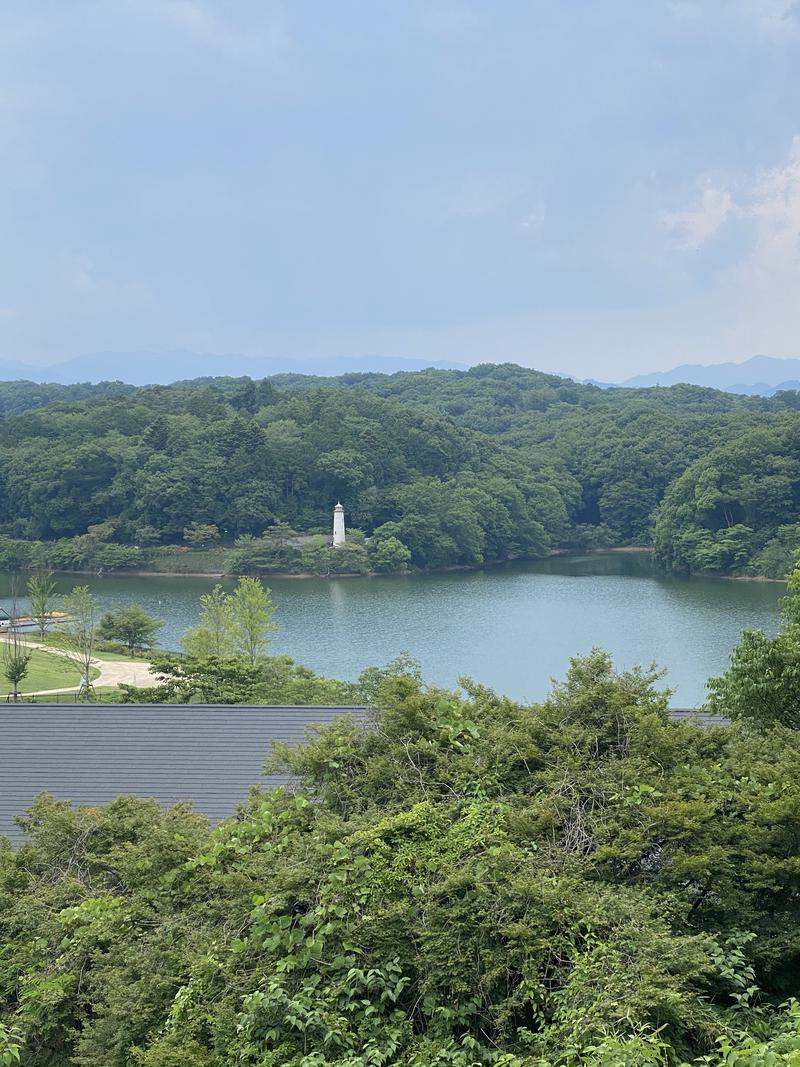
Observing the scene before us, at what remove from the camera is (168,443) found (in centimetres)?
4456

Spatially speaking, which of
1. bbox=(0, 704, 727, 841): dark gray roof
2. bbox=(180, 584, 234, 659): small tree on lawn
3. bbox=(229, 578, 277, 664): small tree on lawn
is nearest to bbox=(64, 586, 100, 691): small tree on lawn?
bbox=(180, 584, 234, 659): small tree on lawn

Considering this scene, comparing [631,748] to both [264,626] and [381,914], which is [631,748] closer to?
[381,914]

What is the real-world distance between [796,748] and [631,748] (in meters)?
1.06

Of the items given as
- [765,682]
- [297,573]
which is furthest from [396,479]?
[765,682]

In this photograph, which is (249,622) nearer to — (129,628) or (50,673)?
(50,673)

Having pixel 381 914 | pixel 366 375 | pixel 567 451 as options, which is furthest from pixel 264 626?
pixel 366 375

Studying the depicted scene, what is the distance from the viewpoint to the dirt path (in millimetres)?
16672

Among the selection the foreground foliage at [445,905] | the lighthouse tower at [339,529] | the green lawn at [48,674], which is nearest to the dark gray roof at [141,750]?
the foreground foliage at [445,905]

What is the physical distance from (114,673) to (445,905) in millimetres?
15698

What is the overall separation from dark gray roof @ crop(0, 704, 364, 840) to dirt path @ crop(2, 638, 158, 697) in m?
8.70

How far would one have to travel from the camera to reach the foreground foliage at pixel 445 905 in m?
3.47

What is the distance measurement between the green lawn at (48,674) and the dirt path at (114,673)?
0.16m

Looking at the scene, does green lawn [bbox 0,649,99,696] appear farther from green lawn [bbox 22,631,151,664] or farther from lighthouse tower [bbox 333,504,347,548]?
lighthouse tower [bbox 333,504,347,548]

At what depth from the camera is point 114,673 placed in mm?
18516
